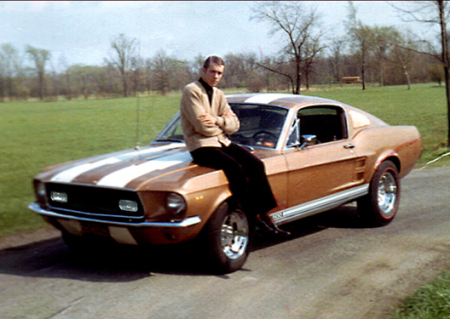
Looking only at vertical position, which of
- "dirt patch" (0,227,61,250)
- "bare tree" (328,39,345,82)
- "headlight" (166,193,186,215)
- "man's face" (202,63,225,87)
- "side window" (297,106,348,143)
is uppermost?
"bare tree" (328,39,345,82)

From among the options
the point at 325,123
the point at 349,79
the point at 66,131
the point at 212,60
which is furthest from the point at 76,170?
the point at 349,79

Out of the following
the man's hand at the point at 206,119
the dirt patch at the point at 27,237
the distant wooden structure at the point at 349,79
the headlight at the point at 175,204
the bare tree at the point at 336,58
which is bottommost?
the dirt patch at the point at 27,237

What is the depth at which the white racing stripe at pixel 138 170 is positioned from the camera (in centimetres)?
419

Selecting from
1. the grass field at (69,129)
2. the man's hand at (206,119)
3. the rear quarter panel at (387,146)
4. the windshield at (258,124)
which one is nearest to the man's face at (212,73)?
the man's hand at (206,119)

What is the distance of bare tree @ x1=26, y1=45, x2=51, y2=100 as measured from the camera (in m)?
8.35

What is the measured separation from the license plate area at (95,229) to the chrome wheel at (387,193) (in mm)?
3511

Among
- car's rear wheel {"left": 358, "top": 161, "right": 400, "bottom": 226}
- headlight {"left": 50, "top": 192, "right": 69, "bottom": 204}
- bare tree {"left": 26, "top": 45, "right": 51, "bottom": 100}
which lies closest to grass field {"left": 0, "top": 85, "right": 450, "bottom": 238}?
bare tree {"left": 26, "top": 45, "right": 51, "bottom": 100}

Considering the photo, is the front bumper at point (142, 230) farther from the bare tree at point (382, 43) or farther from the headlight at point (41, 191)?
the bare tree at point (382, 43)

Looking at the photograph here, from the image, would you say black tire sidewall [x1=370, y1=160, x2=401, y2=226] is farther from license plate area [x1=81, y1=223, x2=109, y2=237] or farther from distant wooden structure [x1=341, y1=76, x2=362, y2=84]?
distant wooden structure [x1=341, y1=76, x2=362, y2=84]

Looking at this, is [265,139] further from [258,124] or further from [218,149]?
[218,149]

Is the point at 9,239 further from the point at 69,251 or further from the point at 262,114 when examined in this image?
the point at 262,114

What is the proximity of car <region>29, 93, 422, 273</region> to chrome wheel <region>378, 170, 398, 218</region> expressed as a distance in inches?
0.5

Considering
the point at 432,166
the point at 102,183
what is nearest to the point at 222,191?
the point at 102,183

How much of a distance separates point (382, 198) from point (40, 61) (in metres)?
5.91
